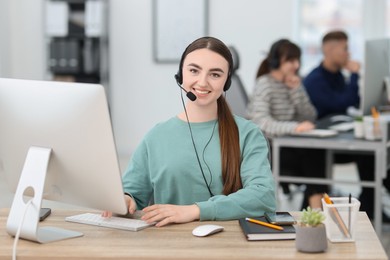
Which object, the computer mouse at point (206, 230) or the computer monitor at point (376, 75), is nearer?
the computer mouse at point (206, 230)

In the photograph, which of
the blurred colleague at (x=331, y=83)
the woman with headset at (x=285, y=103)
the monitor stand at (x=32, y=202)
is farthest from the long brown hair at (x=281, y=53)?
the monitor stand at (x=32, y=202)

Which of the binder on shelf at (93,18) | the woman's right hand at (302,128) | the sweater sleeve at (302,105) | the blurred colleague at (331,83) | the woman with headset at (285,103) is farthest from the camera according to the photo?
the binder on shelf at (93,18)

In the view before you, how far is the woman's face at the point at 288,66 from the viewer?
4215mm

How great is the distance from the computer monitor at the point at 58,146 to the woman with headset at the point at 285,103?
2.13 m

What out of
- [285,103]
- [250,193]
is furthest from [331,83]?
[250,193]

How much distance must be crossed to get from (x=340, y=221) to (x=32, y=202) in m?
0.78

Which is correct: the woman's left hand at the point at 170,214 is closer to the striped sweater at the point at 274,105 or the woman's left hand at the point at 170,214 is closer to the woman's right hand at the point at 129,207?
the woman's right hand at the point at 129,207

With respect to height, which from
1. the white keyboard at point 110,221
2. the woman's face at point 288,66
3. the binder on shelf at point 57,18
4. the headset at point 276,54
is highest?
the binder on shelf at point 57,18

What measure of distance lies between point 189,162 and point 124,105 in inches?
189

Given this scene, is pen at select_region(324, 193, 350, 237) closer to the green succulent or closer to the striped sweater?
the green succulent

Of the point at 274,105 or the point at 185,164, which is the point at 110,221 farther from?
the point at 274,105

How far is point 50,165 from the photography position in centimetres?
195

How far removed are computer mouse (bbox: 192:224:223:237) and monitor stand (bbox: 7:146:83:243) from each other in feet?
1.00

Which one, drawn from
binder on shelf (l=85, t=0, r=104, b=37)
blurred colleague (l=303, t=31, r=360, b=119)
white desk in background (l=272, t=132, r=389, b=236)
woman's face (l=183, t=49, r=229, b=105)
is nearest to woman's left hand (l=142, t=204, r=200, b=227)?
woman's face (l=183, t=49, r=229, b=105)
